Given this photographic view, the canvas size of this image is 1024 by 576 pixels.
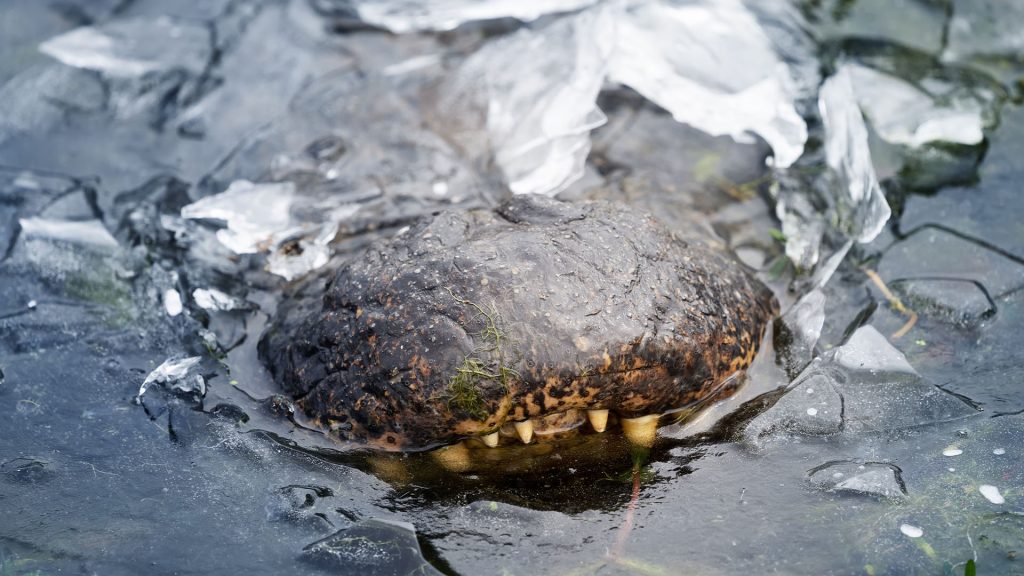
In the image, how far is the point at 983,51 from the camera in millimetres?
5414

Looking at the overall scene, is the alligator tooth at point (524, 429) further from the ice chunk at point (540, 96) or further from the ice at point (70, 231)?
the ice at point (70, 231)

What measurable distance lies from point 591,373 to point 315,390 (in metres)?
1.04

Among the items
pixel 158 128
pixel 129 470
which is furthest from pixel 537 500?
pixel 158 128

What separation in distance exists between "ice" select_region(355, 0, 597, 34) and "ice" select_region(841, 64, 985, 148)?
161 cm

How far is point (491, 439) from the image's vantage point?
3.35 metres

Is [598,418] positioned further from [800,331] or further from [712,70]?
[712,70]

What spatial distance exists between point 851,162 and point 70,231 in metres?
3.67

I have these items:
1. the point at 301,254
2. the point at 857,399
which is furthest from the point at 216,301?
the point at 857,399

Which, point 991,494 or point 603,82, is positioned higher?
point 603,82

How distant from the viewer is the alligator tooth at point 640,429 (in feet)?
11.2

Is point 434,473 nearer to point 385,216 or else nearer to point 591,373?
point 591,373

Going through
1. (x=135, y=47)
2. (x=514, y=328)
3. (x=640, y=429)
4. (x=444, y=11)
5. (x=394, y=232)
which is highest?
(x=514, y=328)

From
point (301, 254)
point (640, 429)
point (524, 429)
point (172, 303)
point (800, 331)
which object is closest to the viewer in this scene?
point (524, 429)

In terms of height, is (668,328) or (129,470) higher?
(668,328)
